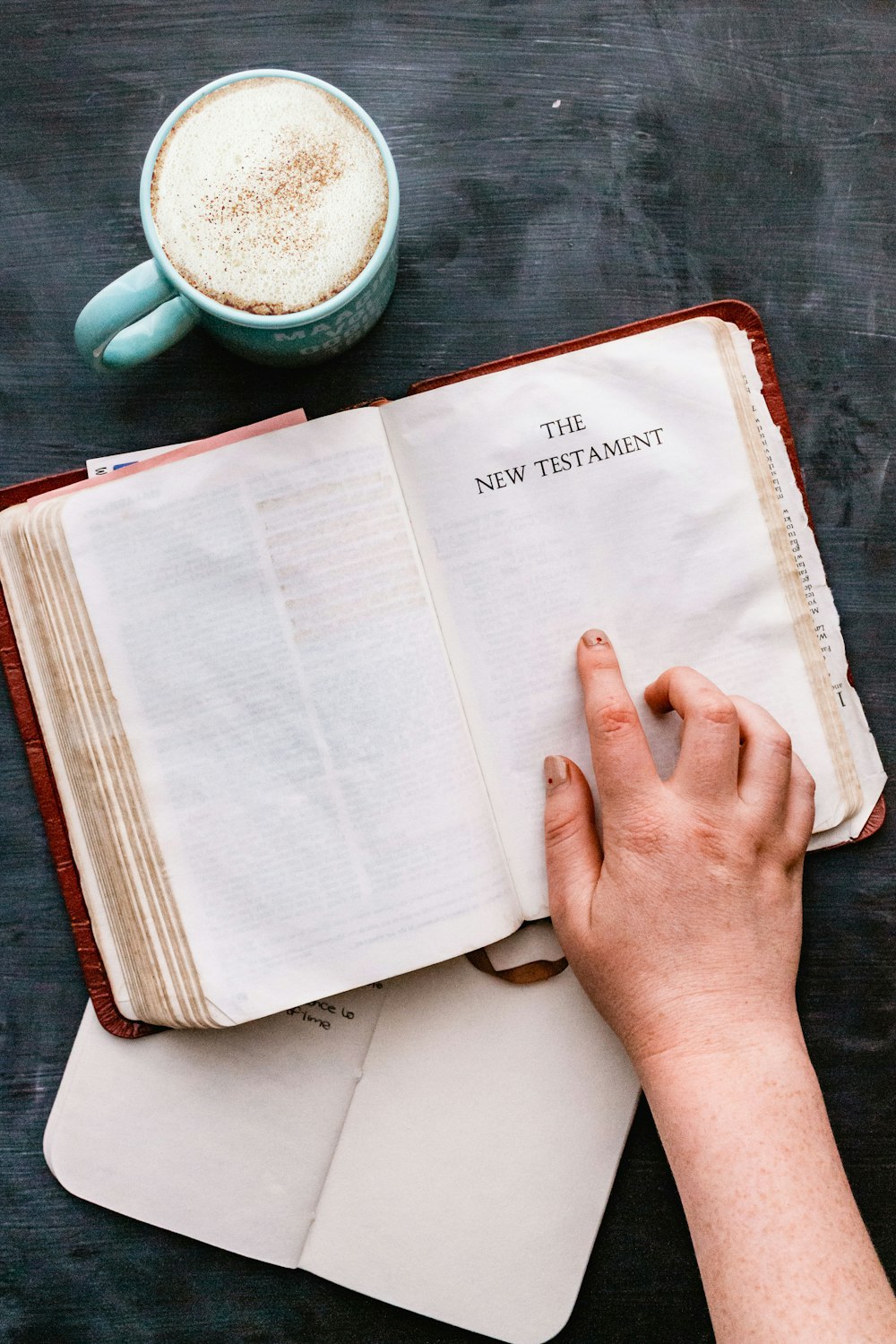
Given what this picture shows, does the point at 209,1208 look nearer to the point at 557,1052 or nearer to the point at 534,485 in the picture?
the point at 557,1052

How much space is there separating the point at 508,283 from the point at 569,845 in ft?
1.28

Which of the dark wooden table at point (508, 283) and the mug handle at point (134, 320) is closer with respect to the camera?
the mug handle at point (134, 320)

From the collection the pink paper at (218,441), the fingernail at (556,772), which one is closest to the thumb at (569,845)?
the fingernail at (556,772)

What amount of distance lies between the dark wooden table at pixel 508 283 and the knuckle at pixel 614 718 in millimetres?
197

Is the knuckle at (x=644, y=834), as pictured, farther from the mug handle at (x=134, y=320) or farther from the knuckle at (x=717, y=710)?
the mug handle at (x=134, y=320)

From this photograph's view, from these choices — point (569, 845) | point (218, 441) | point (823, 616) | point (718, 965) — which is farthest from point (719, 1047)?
point (218, 441)

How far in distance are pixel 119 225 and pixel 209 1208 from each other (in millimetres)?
691

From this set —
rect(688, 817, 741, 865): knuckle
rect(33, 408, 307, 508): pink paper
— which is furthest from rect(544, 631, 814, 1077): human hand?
rect(33, 408, 307, 508): pink paper

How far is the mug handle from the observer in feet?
1.62

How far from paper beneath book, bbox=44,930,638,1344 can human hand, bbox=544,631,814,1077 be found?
8 centimetres

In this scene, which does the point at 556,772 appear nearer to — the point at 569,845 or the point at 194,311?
the point at 569,845

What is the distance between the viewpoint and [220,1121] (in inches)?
24.5

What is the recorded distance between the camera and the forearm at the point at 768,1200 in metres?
0.48

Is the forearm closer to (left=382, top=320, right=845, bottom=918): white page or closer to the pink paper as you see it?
(left=382, top=320, right=845, bottom=918): white page
